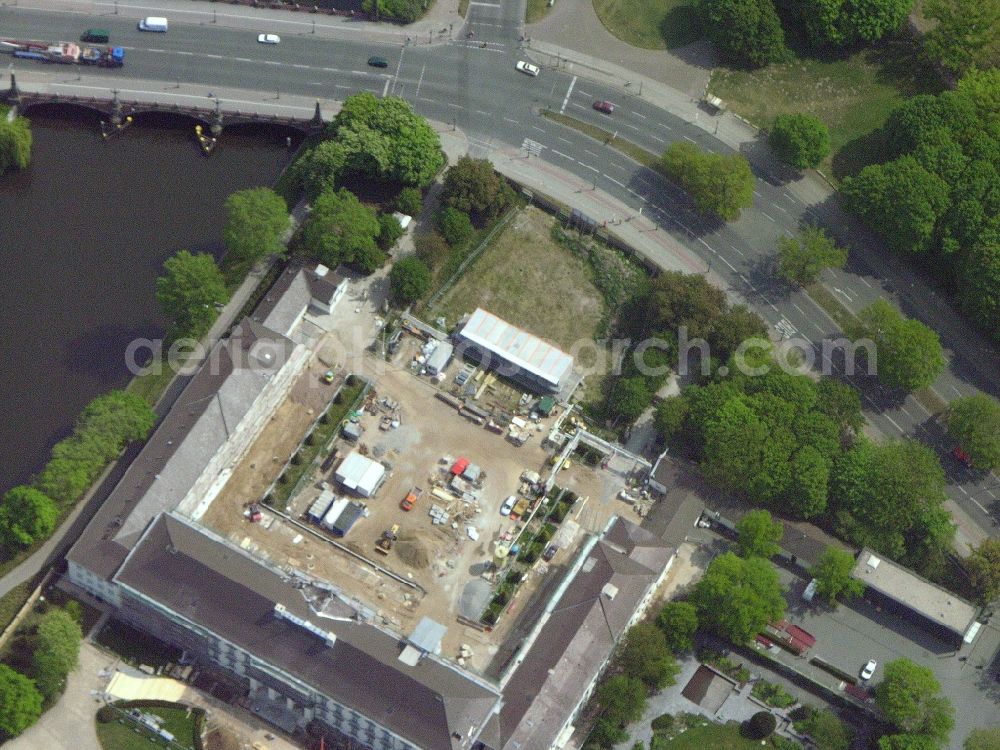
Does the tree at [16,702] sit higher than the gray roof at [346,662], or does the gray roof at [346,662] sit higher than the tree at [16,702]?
the gray roof at [346,662]

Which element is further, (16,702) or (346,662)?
(346,662)

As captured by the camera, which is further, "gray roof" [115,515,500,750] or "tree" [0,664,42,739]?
"tree" [0,664,42,739]

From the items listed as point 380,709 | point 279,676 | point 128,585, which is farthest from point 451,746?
point 128,585

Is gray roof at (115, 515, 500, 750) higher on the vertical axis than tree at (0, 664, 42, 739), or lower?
higher

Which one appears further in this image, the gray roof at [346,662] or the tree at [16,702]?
the tree at [16,702]

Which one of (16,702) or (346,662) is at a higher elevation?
(346,662)
